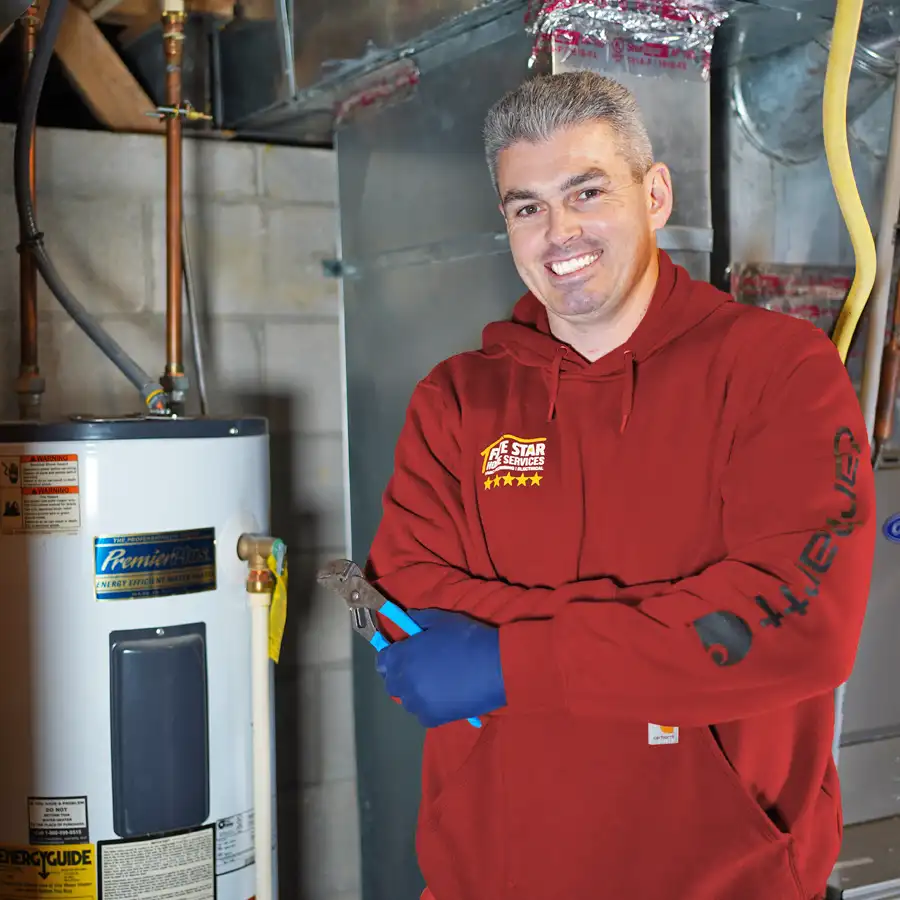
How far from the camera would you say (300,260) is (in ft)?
8.49

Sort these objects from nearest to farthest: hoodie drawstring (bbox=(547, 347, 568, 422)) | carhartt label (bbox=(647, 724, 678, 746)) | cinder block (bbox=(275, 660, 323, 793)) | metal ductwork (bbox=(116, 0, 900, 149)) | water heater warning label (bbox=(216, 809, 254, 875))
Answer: carhartt label (bbox=(647, 724, 678, 746)) → hoodie drawstring (bbox=(547, 347, 568, 422)) → metal ductwork (bbox=(116, 0, 900, 149)) → water heater warning label (bbox=(216, 809, 254, 875)) → cinder block (bbox=(275, 660, 323, 793))

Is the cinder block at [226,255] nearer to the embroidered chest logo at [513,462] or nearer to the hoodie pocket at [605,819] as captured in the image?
the embroidered chest logo at [513,462]

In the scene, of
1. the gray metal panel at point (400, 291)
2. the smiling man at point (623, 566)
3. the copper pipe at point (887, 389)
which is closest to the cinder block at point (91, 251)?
the gray metal panel at point (400, 291)

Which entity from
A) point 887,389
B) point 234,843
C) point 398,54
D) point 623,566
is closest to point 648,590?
point 623,566

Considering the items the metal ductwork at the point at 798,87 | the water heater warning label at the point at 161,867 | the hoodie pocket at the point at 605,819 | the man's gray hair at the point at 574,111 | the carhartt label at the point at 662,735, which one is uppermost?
the metal ductwork at the point at 798,87

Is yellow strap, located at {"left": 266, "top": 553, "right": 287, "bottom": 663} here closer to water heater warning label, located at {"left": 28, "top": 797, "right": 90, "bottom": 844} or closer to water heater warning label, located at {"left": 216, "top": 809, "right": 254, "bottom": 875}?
water heater warning label, located at {"left": 216, "top": 809, "right": 254, "bottom": 875}

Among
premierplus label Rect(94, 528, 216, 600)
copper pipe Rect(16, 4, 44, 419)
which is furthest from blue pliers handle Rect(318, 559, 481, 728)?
copper pipe Rect(16, 4, 44, 419)

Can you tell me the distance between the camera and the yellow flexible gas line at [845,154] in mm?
1549

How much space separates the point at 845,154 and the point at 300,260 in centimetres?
131

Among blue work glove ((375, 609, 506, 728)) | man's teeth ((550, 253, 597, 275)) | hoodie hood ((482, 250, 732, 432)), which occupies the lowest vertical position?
blue work glove ((375, 609, 506, 728))

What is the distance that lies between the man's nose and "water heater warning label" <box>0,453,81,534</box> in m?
0.83

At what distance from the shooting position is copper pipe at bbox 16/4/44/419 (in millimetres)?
2135

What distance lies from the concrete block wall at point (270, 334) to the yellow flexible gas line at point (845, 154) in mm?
1242

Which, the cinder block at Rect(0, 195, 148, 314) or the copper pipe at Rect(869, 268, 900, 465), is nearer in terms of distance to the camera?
the copper pipe at Rect(869, 268, 900, 465)
